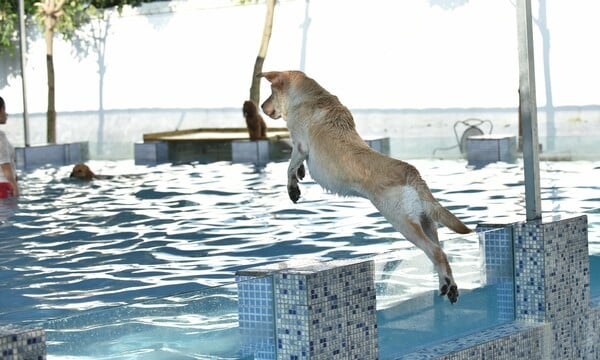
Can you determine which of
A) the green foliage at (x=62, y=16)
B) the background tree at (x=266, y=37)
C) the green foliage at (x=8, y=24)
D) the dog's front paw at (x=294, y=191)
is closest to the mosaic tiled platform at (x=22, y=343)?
the dog's front paw at (x=294, y=191)

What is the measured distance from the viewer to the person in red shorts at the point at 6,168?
10852 mm

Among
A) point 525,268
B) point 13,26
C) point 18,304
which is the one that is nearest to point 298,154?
point 525,268

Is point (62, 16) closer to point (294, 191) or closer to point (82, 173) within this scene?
point (82, 173)

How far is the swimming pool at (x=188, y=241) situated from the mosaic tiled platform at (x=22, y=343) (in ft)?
0.37

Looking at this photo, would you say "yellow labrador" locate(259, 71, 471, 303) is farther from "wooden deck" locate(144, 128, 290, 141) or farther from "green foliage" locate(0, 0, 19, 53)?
"green foliage" locate(0, 0, 19, 53)

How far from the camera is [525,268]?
19.7ft

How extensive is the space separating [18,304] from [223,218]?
3922 millimetres

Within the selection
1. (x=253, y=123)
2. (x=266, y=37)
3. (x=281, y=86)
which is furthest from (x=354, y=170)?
(x=266, y=37)

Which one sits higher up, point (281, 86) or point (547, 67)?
point (547, 67)

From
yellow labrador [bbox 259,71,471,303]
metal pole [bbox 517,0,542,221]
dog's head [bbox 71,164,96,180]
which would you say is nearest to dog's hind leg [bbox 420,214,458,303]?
yellow labrador [bbox 259,71,471,303]

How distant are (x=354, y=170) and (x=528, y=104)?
4.84 feet

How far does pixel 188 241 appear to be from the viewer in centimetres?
919

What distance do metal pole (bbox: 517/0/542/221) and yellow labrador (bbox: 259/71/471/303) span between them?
46.4 inches

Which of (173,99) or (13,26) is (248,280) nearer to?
(173,99)
